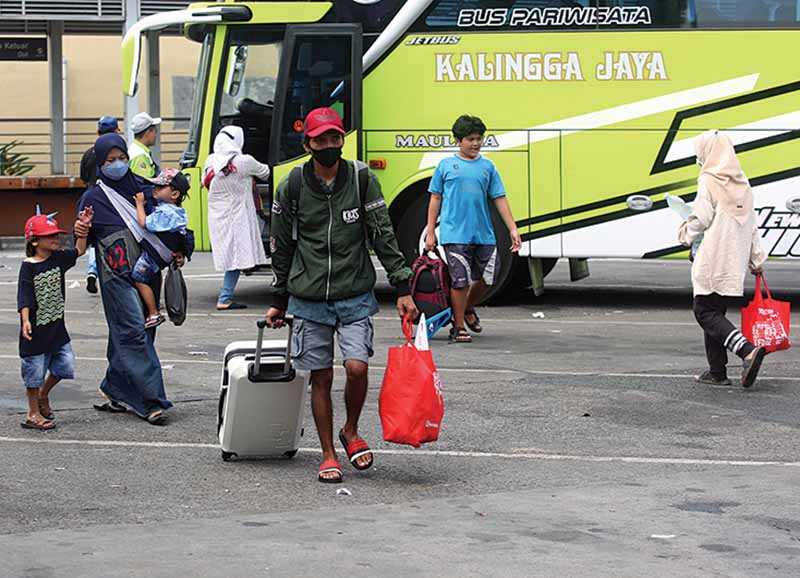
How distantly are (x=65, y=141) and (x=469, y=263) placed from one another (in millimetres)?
18477

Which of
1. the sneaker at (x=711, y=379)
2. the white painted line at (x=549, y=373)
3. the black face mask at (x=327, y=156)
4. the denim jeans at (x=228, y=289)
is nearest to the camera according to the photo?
the black face mask at (x=327, y=156)

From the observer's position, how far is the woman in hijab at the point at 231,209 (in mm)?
15875

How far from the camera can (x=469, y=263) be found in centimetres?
1333

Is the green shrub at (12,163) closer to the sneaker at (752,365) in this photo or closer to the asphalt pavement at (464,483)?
the asphalt pavement at (464,483)

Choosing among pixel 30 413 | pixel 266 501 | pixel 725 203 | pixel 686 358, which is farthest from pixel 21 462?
pixel 686 358

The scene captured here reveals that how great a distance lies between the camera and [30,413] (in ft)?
30.8

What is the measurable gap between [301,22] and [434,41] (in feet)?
4.30

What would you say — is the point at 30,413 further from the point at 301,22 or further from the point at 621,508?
the point at 301,22

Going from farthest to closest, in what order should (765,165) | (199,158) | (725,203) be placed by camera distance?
(199,158)
(765,165)
(725,203)

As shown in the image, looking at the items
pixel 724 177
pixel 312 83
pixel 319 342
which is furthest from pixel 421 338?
pixel 312 83

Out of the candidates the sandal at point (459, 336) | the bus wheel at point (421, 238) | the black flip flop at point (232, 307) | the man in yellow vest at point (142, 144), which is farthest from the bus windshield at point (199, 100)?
the sandal at point (459, 336)

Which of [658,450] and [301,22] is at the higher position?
[301,22]

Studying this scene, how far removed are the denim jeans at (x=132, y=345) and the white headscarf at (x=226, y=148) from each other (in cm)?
620

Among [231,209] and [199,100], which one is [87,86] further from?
[231,209]
